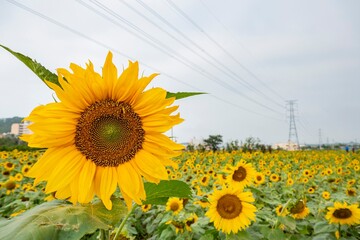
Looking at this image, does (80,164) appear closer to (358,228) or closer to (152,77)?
(152,77)

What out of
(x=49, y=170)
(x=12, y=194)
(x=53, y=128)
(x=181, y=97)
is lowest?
(x=12, y=194)

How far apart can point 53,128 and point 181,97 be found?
0.34 metres

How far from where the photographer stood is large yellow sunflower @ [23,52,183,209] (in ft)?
3.10

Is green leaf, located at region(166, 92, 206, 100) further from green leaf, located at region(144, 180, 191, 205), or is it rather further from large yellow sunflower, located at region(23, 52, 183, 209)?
green leaf, located at region(144, 180, 191, 205)

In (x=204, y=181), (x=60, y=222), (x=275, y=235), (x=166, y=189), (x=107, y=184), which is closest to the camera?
(x=60, y=222)

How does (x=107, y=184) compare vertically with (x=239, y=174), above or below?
below

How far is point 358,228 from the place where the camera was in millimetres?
3715

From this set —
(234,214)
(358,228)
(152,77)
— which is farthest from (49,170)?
(358,228)

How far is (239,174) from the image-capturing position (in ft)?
12.0

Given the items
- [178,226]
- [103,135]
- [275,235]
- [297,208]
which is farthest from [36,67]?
[297,208]

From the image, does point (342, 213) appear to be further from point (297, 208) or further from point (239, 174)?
point (239, 174)

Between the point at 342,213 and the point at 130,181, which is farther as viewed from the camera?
the point at 342,213

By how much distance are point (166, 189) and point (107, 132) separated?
0.23 metres

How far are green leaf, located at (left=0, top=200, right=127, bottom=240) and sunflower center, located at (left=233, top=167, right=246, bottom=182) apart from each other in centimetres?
280
